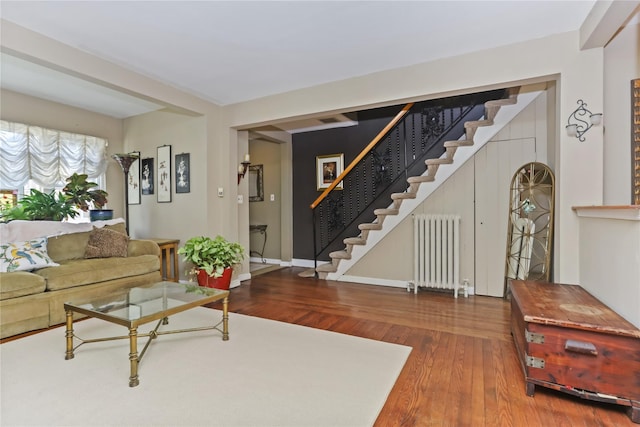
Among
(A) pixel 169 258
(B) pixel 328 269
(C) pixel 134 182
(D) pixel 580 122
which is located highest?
(D) pixel 580 122

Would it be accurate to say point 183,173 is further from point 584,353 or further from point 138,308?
point 584,353

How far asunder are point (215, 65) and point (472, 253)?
146 inches

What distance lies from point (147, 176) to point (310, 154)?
2.79m

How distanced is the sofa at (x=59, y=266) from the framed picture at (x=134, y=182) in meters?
1.01

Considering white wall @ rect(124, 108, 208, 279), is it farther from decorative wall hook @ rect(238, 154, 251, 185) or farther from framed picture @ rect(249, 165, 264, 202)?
framed picture @ rect(249, 165, 264, 202)

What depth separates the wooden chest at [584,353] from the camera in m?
1.67

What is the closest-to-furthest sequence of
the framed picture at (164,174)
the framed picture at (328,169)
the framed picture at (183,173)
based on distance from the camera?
the framed picture at (183,173) < the framed picture at (164,174) < the framed picture at (328,169)

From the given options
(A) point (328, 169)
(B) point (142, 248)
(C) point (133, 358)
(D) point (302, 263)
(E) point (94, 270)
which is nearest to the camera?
(C) point (133, 358)

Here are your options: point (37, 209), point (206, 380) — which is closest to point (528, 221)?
point (206, 380)

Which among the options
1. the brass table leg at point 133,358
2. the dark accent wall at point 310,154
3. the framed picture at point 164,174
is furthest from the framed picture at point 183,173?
the brass table leg at point 133,358

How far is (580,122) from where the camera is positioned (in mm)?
2688

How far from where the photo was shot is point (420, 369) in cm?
218

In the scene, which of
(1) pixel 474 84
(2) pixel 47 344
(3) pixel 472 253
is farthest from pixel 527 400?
(2) pixel 47 344

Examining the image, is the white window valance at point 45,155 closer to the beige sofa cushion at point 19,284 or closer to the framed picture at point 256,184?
the beige sofa cushion at point 19,284
